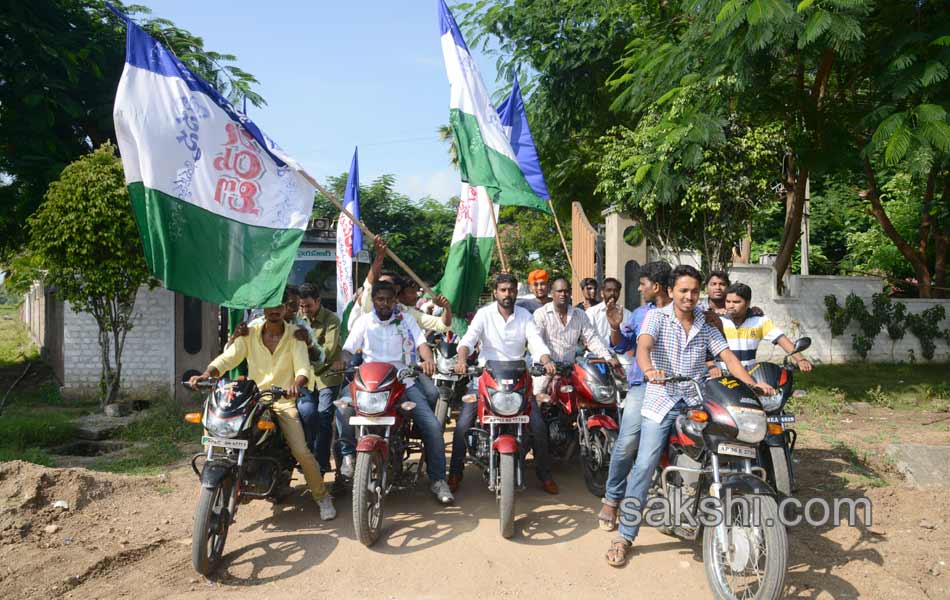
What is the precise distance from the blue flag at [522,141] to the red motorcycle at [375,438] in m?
3.05

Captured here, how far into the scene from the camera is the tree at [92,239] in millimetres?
8148

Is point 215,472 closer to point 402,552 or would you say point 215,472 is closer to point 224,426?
point 224,426

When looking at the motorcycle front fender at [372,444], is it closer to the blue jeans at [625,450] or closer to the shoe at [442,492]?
the shoe at [442,492]

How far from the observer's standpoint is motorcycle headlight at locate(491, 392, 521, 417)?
187 inches

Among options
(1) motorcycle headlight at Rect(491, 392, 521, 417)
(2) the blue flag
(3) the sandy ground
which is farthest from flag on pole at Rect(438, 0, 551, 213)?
(3) the sandy ground

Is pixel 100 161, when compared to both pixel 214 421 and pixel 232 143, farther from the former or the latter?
pixel 214 421

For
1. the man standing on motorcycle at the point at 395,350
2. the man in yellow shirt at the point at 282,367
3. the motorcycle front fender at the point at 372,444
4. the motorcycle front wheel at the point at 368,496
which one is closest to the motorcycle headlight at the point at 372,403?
the motorcycle front fender at the point at 372,444

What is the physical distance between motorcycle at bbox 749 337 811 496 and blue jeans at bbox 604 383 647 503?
0.77m

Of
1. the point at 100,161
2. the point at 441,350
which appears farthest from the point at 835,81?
the point at 100,161

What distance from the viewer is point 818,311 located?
12.7 meters

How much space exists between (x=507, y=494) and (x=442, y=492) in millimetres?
877

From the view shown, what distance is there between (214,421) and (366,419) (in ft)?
3.04

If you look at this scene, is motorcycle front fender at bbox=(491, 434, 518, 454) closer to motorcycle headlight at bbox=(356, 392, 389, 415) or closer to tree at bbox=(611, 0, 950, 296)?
motorcycle headlight at bbox=(356, 392, 389, 415)

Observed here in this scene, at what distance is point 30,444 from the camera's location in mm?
7320
